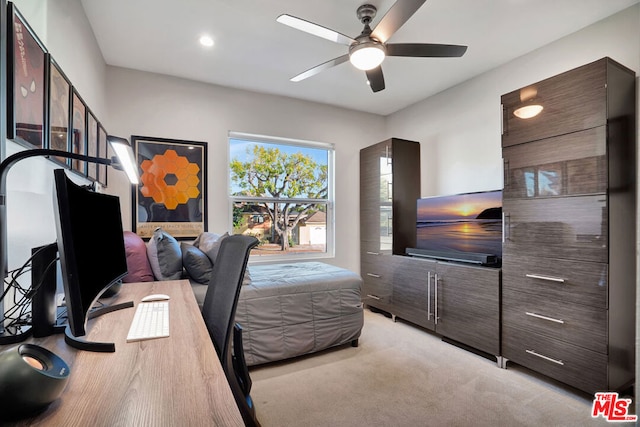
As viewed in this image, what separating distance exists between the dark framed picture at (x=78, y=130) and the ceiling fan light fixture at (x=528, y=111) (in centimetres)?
309

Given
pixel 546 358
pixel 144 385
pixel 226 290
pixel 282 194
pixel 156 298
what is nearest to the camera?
pixel 144 385

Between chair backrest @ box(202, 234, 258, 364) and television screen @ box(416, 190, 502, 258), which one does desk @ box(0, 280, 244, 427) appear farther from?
television screen @ box(416, 190, 502, 258)

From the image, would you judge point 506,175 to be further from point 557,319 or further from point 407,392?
point 407,392

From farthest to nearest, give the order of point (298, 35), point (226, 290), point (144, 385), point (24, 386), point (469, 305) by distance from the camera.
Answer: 1. point (469, 305)
2. point (298, 35)
3. point (226, 290)
4. point (144, 385)
5. point (24, 386)

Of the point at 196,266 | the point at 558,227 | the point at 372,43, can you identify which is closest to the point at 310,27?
the point at 372,43

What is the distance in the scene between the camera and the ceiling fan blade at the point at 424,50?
207 centimetres

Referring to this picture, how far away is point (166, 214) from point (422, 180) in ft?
10.1

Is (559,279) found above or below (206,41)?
below

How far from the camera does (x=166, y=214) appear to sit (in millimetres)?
3262

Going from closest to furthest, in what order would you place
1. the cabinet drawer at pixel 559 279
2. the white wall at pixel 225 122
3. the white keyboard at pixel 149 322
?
the white keyboard at pixel 149 322 → the cabinet drawer at pixel 559 279 → the white wall at pixel 225 122

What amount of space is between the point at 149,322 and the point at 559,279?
248 cm

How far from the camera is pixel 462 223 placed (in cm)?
299

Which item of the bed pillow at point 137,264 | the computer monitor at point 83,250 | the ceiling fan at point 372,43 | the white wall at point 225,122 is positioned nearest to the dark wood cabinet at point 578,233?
the ceiling fan at point 372,43

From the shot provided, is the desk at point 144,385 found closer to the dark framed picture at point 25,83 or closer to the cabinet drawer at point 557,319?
the dark framed picture at point 25,83
